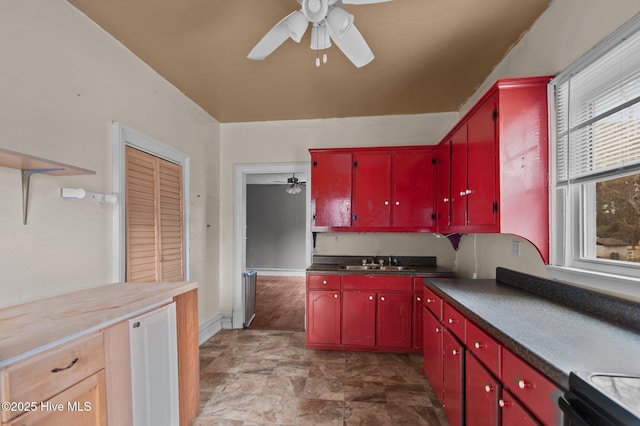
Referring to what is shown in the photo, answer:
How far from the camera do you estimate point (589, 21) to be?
1.34 metres

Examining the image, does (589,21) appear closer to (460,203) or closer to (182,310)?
(460,203)

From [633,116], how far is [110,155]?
2920mm

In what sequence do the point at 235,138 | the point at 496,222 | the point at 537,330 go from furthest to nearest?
the point at 235,138 < the point at 496,222 < the point at 537,330

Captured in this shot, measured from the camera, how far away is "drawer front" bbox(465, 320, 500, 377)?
44.4 inches

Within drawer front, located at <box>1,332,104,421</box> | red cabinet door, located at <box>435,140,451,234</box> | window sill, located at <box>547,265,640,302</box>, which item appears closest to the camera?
drawer front, located at <box>1,332,104,421</box>

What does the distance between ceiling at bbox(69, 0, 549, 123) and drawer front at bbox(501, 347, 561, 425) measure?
1.89 m

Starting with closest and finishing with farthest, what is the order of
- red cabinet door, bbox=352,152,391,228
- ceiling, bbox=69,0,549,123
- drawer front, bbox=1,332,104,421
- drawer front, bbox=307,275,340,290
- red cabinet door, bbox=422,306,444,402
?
drawer front, bbox=1,332,104,421 → ceiling, bbox=69,0,549,123 → red cabinet door, bbox=422,306,444,402 → drawer front, bbox=307,275,340,290 → red cabinet door, bbox=352,152,391,228

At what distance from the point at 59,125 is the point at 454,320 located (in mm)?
2570

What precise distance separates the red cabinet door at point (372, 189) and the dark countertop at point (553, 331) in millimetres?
1313

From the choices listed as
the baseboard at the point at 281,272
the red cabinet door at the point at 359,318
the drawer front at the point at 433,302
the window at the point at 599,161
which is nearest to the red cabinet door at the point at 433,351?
the drawer front at the point at 433,302

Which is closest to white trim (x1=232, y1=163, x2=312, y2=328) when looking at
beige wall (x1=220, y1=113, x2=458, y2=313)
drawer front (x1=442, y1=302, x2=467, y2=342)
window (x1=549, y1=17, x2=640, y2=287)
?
beige wall (x1=220, y1=113, x2=458, y2=313)

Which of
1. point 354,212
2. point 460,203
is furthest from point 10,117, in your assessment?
point 460,203

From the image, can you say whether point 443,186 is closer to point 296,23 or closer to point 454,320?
point 454,320

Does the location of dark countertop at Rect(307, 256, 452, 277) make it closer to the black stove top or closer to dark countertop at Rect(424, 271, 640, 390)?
dark countertop at Rect(424, 271, 640, 390)
